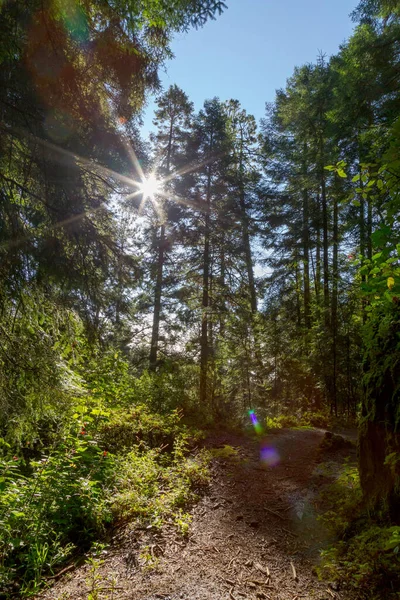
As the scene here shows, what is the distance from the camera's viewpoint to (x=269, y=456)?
6.09 metres

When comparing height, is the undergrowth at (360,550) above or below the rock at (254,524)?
above

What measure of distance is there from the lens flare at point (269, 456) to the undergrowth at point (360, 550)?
74.1 inches

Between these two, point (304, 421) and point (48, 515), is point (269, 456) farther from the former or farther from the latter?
point (304, 421)

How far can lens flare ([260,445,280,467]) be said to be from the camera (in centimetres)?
579

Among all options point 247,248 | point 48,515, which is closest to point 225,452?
point 48,515

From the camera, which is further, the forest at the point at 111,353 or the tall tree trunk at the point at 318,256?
the tall tree trunk at the point at 318,256

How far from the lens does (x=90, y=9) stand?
10.5 feet

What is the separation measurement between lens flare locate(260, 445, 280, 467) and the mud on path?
0.69 m

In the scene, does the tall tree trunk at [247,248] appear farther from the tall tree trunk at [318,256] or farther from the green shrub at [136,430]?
the green shrub at [136,430]

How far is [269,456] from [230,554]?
3156 millimetres

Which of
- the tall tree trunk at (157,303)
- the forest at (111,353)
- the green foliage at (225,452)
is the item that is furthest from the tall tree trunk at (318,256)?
the green foliage at (225,452)

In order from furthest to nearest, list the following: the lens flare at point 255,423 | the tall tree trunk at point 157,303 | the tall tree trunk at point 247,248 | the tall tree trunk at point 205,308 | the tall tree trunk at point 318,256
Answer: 1. the tall tree trunk at point 247,248
2. the tall tree trunk at point 318,256
3. the tall tree trunk at point 157,303
4. the tall tree trunk at point 205,308
5. the lens flare at point 255,423

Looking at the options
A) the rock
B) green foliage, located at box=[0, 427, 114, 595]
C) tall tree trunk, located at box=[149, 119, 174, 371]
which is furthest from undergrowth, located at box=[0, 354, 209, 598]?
tall tree trunk, located at box=[149, 119, 174, 371]

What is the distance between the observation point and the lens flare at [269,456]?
5785mm
